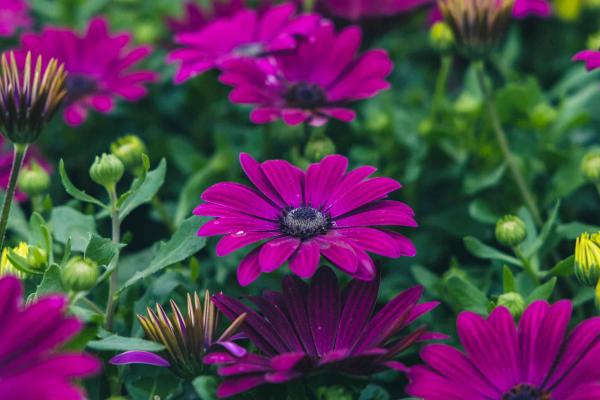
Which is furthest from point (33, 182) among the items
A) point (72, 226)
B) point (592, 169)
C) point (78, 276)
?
point (592, 169)

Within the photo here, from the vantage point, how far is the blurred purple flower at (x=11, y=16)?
1.33 m

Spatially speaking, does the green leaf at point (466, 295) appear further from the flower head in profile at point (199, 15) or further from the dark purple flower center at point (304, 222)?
the flower head in profile at point (199, 15)

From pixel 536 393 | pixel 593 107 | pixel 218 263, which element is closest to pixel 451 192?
pixel 593 107

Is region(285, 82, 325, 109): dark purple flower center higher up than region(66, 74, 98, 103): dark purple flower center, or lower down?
lower down

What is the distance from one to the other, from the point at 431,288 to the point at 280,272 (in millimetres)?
177

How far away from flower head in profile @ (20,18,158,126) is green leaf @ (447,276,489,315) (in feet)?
1.72

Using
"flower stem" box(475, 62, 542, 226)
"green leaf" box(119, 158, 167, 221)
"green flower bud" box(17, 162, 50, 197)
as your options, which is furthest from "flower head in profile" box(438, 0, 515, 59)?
"green flower bud" box(17, 162, 50, 197)

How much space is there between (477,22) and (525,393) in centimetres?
47

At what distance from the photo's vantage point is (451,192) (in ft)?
3.96

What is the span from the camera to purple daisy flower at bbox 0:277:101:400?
1.80 ft

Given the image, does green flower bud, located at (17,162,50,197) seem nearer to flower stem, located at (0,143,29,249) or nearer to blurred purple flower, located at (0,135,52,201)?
blurred purple flower, located at (0,135,52,201)

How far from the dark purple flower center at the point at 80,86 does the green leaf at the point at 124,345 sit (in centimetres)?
57

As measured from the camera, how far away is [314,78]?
1.11 m

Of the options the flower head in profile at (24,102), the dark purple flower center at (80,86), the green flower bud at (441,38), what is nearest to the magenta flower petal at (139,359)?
the flower head in profile at (24,102)
